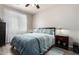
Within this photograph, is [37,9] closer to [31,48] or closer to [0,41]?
[31,48]

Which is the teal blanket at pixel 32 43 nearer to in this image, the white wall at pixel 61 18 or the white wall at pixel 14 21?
the white wall at pixel 14 21

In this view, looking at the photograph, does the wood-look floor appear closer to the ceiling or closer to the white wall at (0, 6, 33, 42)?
the white wall at (0, 6, 33, 42)

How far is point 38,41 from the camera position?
167cm

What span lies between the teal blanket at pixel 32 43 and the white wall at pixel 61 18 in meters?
0.25

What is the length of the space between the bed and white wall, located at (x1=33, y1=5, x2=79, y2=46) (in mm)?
142

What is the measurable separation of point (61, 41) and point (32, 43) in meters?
0.61

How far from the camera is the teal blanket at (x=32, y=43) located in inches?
64.6

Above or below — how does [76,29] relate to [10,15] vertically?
below

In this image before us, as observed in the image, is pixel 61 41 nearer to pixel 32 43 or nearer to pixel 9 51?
pixel 32 43

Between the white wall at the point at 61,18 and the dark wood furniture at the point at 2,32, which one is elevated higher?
the white wall at the point at 61,18

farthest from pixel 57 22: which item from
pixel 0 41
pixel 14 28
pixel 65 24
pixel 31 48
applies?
pixel 0 41

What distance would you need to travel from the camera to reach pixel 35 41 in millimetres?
1652

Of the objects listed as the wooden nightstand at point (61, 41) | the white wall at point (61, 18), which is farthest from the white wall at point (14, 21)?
the wooden nightstand at point (61, 41)

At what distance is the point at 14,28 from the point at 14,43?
0.30m
